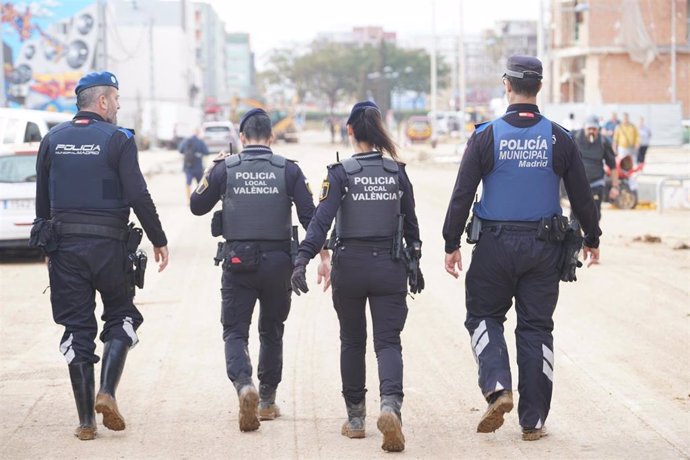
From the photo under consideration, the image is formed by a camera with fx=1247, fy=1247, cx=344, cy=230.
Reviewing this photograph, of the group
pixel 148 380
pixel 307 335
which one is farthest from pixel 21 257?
pixel 148 380

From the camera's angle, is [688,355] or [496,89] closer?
[688,355]

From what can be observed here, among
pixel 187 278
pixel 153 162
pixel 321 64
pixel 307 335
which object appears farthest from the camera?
pixel 321 64

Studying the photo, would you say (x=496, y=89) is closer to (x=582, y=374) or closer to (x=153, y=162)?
(x=153, y=162)

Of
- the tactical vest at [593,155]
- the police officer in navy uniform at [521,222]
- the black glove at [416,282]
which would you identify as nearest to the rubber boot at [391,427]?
the police officer in navy uniform at [521,222]

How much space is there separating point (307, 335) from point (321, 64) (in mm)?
113767

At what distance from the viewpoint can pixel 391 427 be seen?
263 inches

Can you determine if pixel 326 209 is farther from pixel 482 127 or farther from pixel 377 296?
pixel 482 127

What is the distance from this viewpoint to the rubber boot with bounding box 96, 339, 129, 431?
712 centimetres

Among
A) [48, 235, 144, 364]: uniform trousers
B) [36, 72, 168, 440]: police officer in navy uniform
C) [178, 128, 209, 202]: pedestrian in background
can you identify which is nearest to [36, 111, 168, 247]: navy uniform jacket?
[36, 72, 168, 440]: police officer in navy uniform

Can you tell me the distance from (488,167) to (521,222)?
1.20ft

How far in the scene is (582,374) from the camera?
902cm

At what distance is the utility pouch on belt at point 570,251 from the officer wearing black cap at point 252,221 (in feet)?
4.94

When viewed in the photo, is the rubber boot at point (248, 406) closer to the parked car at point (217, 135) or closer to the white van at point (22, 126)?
the white van at point (22, 126)

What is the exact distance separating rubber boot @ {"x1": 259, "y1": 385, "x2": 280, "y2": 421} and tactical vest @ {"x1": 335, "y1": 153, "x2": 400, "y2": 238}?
122 centimetres
